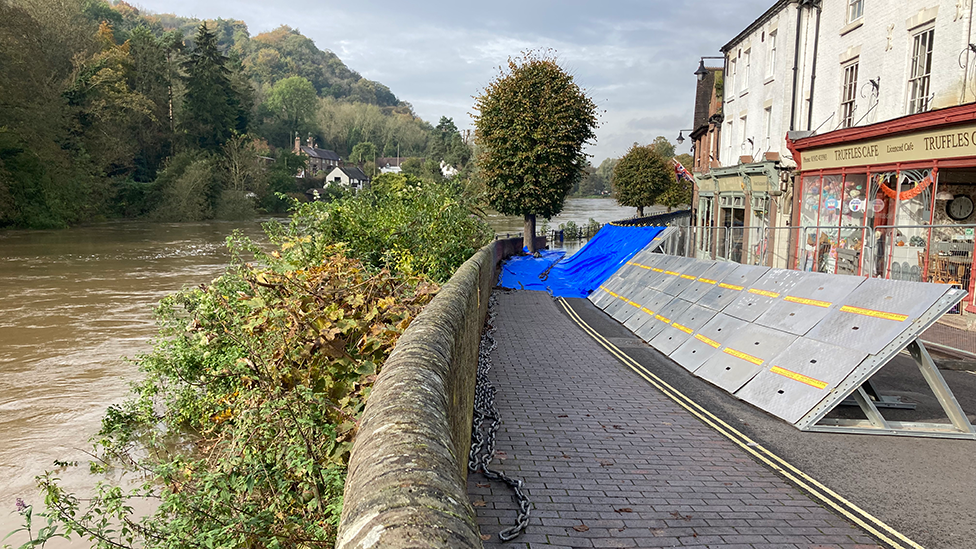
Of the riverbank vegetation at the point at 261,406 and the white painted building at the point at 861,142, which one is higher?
the white painted building at the point at 861,142

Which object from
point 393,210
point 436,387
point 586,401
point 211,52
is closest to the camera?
point 436,387

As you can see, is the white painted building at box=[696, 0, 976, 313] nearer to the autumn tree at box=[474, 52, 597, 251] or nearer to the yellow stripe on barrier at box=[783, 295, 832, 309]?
the yellow stripe on barrier at box=[783, 295, 832, 309]

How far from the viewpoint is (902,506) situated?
18.4 feet

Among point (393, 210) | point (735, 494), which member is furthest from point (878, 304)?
point (393, 210)

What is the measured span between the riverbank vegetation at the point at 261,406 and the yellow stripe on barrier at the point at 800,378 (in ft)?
15.5

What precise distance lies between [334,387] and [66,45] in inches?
2666

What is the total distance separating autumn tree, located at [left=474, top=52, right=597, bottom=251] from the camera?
29.8 meters

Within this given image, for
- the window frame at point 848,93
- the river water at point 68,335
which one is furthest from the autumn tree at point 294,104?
the window frame at point 848,93

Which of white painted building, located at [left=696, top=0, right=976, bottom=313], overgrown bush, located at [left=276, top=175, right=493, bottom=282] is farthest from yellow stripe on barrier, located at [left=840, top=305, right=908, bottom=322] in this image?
overgrown bush, located at [left=276, top=175, right=493, bottom=282]

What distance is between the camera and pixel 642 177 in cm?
5959

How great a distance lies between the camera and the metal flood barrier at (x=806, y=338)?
730 centimetres

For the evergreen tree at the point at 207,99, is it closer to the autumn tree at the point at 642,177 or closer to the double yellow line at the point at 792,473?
the autumn tree at the point at 642,177

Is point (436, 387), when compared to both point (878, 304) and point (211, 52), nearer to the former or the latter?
point (878, 304)

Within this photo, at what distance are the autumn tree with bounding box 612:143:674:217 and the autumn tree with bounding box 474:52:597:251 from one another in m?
30.1
